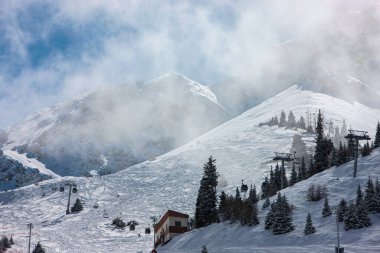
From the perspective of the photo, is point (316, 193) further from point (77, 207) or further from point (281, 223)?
point (77, 207)

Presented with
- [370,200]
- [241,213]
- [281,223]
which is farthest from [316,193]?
[370,200]

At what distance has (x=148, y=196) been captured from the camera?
432 ft

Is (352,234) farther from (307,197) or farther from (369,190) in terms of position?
(307,197)

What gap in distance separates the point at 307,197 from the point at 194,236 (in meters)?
14.2

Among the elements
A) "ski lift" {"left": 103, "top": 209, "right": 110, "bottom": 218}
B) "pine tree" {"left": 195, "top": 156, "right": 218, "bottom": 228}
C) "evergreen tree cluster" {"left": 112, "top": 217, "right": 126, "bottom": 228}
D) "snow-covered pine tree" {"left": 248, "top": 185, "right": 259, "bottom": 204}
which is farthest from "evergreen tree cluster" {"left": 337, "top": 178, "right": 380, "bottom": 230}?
"ski lift" {"left": 103, "top": 209, "right": 110, "bottom": 218}

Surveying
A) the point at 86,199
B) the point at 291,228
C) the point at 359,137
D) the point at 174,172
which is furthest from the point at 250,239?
the point at 174,172

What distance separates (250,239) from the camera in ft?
145

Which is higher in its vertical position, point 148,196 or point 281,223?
point 148,196

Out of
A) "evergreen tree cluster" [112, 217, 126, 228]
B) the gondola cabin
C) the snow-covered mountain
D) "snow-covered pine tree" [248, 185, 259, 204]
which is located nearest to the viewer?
the snow-covered mountain

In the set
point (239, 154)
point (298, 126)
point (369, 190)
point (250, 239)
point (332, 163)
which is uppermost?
point (298, 126)

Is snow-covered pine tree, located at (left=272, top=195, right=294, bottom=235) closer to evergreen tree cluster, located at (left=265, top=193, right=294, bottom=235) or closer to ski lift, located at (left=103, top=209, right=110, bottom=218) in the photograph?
evergreen tree cluster, located at (left=265, top=193, right=294, bottom=235)

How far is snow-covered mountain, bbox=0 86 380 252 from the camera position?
54.7 m

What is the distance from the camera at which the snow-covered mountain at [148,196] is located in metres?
54.7

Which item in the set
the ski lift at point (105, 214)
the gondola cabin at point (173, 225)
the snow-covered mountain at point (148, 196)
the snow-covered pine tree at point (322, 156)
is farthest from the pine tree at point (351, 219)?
the ski lift at point (105, 214)
